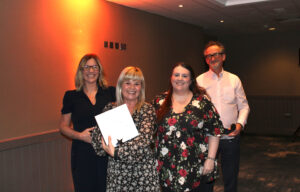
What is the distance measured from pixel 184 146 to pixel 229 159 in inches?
44.2

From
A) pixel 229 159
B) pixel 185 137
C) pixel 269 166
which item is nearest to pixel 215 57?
pixel 229 159

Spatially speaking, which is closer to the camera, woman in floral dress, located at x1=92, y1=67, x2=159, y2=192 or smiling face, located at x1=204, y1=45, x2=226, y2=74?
woman in floral dress, located at x1=92, y1=67, x2=159, y2=192

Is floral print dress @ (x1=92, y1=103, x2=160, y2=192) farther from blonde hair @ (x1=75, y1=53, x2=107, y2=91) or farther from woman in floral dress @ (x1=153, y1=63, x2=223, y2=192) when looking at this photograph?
blonde hair @ (x1=75, y1=53, x2=107, y2=91)

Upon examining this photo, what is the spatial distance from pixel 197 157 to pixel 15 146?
7.61ft

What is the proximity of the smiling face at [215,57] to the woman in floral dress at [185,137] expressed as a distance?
93cm

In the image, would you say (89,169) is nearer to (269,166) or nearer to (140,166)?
(140,166)

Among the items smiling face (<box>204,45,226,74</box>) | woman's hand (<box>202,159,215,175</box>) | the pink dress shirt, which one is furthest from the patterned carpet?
woman's hand (<box>202,159,215,175</box>)

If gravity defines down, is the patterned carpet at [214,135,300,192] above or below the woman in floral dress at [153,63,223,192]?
below

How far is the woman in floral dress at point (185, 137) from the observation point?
7.02 feet

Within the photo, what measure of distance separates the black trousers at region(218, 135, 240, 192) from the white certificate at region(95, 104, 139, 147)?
137cm

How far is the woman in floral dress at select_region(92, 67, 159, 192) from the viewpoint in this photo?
198cm

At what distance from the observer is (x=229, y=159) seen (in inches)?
121

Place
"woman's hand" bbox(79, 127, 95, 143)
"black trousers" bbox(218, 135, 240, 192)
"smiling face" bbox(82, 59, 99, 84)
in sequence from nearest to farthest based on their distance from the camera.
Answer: "woman's hand" bbox(79, 127, 95, 143) → "smiling face" bbox(82, 59, 99, 84) → "black trousers" bbox(218, 135, 240, 192)

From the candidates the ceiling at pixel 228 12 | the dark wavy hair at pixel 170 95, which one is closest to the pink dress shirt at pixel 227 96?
the dark wavy hair at pixel 170 95
